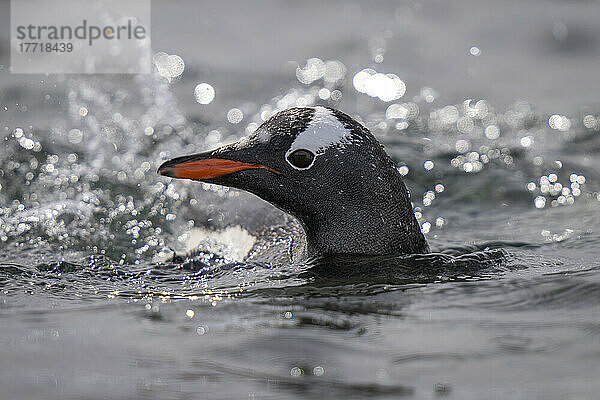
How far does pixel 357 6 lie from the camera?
1186 cm

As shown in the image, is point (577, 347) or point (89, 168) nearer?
point (577, 347)

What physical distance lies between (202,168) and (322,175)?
0.69 meters

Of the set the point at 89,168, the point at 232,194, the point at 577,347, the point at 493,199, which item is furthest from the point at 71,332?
the point at 493,199

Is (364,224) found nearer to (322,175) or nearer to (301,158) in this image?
A: (322,175)

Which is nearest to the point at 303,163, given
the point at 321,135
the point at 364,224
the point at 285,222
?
the point at 321,135

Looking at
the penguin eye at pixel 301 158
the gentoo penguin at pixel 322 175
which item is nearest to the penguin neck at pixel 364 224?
the gentoo penguin at pixel 322 175

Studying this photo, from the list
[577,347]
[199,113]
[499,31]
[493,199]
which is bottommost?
[577,347]

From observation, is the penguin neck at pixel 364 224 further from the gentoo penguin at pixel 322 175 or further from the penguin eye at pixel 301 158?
the penguin eye at pixel 301 158

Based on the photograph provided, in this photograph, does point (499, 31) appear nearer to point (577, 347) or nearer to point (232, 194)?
point (232, 194)

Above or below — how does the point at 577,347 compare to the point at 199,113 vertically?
below

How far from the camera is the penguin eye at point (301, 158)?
201 inches

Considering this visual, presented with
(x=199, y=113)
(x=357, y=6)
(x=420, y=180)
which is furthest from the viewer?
(x=357, y=6)

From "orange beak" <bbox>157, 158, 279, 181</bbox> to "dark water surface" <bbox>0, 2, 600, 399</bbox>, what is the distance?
0.64 metres

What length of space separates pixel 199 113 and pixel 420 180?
266 centimetres
